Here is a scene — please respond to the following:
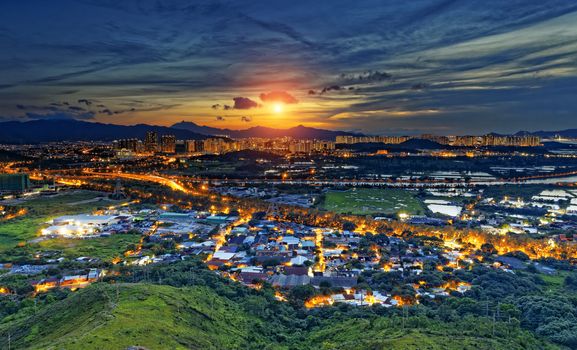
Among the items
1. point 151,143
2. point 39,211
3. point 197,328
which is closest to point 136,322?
point 197,328

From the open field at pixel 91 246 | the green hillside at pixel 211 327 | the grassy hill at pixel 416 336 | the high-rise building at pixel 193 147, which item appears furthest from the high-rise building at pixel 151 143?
the grassy hill at pixel 416 336

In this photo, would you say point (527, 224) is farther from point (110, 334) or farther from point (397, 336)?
point (110, 334)

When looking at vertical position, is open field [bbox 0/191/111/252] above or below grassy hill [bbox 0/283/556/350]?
below

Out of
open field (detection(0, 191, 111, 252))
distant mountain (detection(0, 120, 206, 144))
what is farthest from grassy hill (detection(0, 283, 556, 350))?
distant mountain (detection(0, 120, 206, 144))

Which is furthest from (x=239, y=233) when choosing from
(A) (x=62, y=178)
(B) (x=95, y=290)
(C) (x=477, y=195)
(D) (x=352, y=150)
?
(D) (x=352, y=150)

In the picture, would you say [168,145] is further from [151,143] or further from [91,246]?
[91,246]

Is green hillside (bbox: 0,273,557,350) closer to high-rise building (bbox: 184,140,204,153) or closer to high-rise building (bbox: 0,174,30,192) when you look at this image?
high-rise building (bbox: 0,174,30,192)
